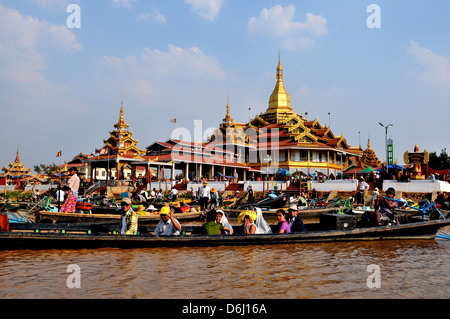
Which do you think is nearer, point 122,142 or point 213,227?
point 213,227

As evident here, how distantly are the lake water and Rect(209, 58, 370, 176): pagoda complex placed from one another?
36.1 m

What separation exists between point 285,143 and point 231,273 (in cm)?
3954

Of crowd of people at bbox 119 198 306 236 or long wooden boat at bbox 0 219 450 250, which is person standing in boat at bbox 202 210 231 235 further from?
long wooden boat at bbox 0 219 450 250

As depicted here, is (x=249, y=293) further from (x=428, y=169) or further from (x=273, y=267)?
(x=428, y=169)

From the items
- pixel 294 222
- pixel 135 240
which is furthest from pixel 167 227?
pixel 294 222

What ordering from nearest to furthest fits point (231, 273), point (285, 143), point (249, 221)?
point (231, 273), point (249, 221), point (285, 143)

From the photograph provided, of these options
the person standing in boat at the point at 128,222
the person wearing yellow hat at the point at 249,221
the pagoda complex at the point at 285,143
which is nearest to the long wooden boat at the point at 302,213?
the person wearing yellow hat at the point at 249,221

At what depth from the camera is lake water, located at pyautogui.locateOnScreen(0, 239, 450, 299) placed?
500cm

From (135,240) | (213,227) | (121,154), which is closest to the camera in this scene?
(135,240)

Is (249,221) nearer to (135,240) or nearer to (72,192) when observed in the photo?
(135,240)

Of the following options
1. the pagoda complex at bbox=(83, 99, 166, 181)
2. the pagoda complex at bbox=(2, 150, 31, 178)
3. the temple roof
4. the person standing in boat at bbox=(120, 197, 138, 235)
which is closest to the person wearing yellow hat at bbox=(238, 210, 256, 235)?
the person standing in boat at bbox=(120, 197, 138, 235)

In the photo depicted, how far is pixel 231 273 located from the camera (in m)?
6.10
